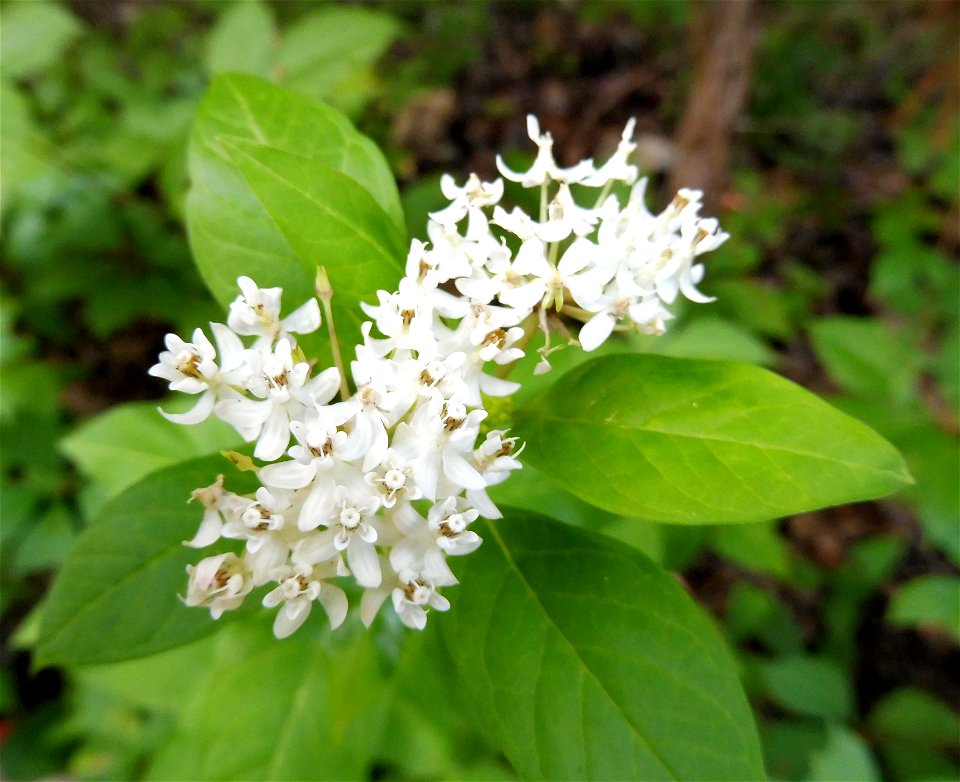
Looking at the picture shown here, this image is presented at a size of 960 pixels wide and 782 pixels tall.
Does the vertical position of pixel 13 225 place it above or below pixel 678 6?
below

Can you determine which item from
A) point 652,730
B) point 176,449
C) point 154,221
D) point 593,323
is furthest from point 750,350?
point 154,221

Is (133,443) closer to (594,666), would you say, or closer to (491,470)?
(491,470)

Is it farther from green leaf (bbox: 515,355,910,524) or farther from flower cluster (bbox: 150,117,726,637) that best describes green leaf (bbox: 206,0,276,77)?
green leaf (bbox: 515,355,910,524)

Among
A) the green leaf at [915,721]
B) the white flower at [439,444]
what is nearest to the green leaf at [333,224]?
the white flower at [439,444]

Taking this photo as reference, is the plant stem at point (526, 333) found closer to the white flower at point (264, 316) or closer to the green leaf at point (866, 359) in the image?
the white flower at point (264, 316)

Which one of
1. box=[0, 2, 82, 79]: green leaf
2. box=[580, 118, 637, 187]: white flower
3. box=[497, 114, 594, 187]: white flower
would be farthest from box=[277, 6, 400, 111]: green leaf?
box=[580, 118, 637, 187]: white flower

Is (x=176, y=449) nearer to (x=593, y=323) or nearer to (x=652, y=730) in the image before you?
(x=593, y=323)

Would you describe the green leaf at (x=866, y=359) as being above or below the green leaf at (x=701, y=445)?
below
